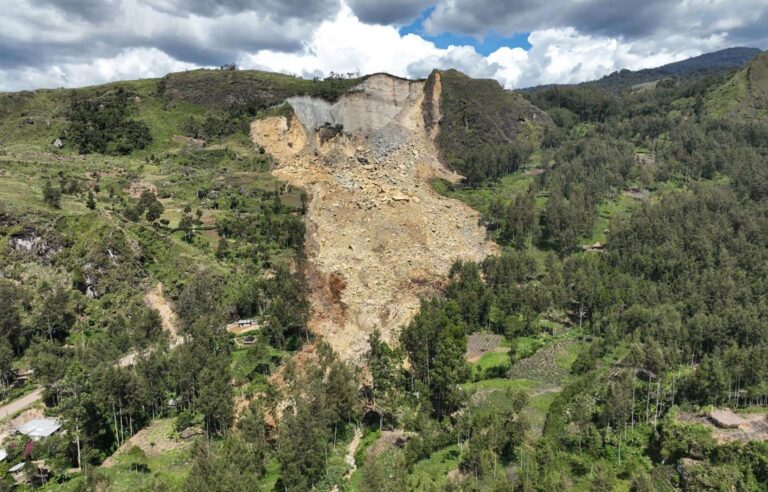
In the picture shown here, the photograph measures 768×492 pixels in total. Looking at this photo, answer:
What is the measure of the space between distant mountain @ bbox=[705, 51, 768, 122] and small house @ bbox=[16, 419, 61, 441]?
17648 centimetres

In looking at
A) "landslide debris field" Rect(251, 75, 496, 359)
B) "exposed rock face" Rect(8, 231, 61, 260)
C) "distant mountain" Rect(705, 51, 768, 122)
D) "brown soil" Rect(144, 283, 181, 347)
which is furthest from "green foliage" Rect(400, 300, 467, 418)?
"distant mountain" Rect(705, 51, 768, 122)

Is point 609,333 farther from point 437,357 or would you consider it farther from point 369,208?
point 369,208

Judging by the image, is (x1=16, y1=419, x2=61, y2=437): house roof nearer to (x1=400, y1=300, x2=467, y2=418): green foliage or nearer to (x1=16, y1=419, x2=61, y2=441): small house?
(x1=16, y1=419, x2=61, y2=441): small house

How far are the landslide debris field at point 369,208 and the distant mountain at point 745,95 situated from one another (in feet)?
325

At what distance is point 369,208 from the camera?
86.3 metres

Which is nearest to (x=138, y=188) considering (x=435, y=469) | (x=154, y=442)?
(x=154, y=442)

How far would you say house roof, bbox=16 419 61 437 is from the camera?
130 feet

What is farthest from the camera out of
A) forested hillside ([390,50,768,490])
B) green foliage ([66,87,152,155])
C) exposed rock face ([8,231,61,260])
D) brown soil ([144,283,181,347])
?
green foliage ([66,87,152,155])

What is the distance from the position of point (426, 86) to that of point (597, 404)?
106245 mm

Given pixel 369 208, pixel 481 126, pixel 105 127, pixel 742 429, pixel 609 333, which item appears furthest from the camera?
pixel 481 126

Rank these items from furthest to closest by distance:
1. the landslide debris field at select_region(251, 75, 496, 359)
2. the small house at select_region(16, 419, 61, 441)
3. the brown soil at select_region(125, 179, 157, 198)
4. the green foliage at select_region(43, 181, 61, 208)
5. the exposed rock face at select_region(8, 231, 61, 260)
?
the brown soil at select_region(125, 179, 157, 198), the green foliage at select_region(43, 181, 61, 208), the landslide debris field at select_region(251, 75, 496, 359), the exposed rock face at select_region(8, 231, 61, 260), the small house at select_region(16, 419, 61, 441)

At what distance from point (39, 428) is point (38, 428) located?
0.07 m

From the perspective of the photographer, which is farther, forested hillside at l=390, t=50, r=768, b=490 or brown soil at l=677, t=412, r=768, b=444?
brown soil at l=677, t=412, r=768, b=444

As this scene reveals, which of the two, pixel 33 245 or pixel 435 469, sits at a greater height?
pixel 33 245
